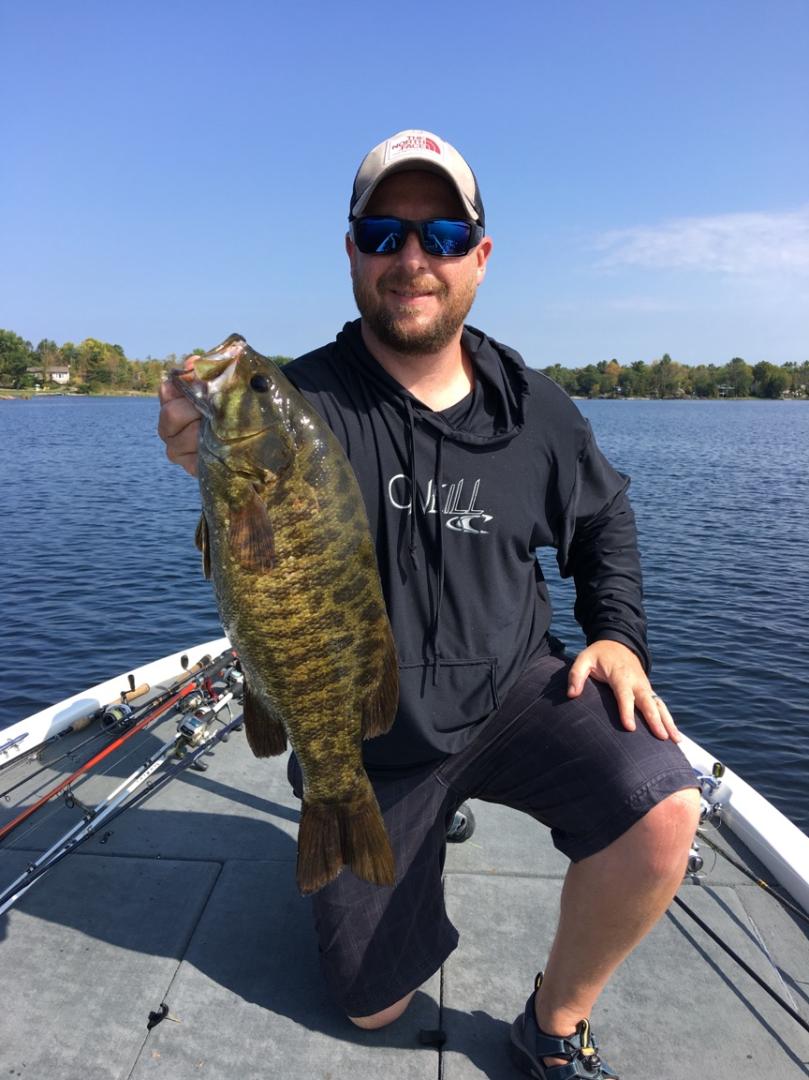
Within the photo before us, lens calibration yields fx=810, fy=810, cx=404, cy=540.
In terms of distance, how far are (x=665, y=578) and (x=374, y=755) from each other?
52.1ft

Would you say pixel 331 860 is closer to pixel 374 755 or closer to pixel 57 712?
pixel 374 755

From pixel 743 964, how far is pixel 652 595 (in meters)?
13.6

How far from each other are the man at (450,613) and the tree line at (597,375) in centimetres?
13401

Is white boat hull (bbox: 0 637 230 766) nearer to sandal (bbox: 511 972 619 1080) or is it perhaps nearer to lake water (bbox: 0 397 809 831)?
sandal (bbox: 511 972 619 1080)

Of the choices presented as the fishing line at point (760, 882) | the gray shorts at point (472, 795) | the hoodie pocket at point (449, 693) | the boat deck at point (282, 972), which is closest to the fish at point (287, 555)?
the hoodie pocket at point (449, 693)

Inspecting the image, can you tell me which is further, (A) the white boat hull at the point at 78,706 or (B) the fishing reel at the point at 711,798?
(A) the white boat hull at the point at 78,706

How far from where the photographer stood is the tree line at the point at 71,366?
424ft

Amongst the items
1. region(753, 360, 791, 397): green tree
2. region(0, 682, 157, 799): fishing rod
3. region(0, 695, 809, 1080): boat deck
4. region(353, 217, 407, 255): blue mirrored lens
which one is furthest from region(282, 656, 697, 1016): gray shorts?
region(753, 360, 791, 397): green tree

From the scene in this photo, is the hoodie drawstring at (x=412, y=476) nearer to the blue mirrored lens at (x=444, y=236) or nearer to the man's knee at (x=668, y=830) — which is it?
the blue mirrored lens at (x=444, y=236)

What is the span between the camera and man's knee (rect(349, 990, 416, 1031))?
3.16 m

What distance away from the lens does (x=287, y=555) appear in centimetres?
251

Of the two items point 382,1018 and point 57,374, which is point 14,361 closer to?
point 57,374

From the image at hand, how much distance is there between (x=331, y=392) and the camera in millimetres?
3295

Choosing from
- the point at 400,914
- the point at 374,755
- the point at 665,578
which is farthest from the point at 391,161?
the point at 665,578
